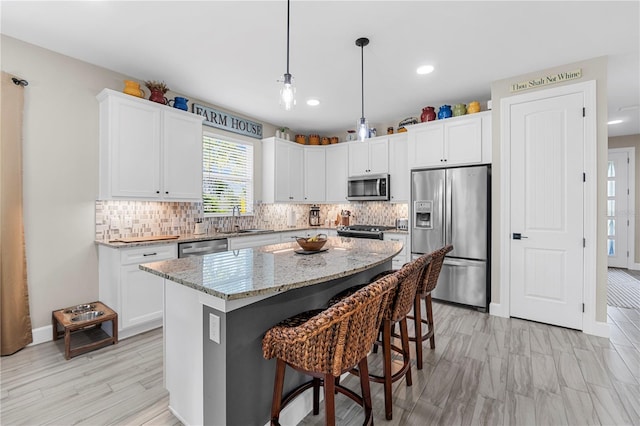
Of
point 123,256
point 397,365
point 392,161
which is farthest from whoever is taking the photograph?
point 392,161

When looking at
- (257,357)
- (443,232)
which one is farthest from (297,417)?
(443,232)

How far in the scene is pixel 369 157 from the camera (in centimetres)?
506

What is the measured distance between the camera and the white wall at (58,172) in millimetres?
2752

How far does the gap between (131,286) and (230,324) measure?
2111mm

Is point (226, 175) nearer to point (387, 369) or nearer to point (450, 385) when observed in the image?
point (387, 369)

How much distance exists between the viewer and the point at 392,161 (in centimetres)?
482

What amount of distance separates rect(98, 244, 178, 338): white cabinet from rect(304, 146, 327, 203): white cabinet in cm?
287

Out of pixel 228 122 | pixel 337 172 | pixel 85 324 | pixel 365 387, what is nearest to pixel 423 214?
pixel 337 172

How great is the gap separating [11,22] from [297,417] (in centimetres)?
376

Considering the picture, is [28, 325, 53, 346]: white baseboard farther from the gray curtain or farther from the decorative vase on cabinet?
the decorative vase on cabinet

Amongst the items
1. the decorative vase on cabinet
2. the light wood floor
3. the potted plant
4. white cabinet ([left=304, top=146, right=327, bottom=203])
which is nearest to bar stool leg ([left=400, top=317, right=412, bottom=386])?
A: the light wood floor

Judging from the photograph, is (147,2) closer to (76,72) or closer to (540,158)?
(76,72)

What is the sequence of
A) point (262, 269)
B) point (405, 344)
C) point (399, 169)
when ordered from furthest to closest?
point (399, 169) → point (405, 344) → point (262, 269)

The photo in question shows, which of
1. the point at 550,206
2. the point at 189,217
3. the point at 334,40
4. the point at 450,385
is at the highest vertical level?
the point at 334,40
